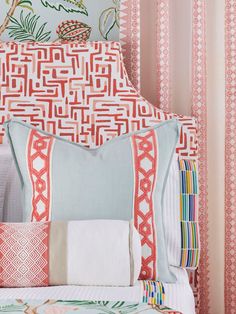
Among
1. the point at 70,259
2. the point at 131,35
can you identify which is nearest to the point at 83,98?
the point at 131,35

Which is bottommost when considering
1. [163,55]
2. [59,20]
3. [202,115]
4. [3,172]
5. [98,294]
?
[98,294]

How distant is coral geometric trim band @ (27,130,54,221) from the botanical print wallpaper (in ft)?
2.33

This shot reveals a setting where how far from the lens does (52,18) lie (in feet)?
8.25

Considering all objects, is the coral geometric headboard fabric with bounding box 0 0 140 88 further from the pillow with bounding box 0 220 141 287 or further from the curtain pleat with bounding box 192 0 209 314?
the pillow with bounding box 0 220 141 287

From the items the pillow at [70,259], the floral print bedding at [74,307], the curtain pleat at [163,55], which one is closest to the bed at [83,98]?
the curtain pleat at [163,55]

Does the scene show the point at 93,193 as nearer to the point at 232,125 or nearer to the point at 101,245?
the point at 101,245

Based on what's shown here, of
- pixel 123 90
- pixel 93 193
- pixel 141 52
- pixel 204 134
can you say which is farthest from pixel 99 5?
pixel 93 193

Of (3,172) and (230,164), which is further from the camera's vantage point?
(230,164)

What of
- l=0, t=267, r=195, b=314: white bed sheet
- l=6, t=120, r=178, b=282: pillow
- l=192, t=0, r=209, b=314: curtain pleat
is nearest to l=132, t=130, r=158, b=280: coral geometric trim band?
l=6, t=120, r=178, b=282: pillow

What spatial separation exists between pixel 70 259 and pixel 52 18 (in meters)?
1.15

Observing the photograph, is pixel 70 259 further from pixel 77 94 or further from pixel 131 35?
pixel 131 35

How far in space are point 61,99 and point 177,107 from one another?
45 centimetres

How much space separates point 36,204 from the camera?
76.0 inches

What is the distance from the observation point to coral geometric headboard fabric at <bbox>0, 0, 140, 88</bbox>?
2.51 m
